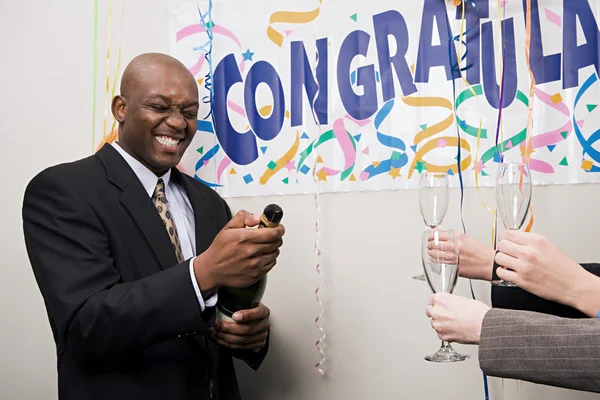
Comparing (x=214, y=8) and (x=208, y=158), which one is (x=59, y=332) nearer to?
(x=208, y=158)

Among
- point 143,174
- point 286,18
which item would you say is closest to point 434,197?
point 143,174

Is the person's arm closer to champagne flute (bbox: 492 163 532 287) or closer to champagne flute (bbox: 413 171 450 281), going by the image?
champagne flute (bbox: 413 171 450 281)

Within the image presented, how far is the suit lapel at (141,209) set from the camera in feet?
5.31

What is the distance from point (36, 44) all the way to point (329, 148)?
121cm

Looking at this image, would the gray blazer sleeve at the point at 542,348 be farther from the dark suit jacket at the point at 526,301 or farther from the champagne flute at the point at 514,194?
the dark suit jacket at the point at 526,301

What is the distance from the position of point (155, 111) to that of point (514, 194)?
1011mm

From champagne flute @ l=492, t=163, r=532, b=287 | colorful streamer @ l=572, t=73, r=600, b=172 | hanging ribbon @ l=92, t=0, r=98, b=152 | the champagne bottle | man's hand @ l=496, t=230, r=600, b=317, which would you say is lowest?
the champagne bottle

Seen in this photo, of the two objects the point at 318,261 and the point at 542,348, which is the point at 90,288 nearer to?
the point at 318,261

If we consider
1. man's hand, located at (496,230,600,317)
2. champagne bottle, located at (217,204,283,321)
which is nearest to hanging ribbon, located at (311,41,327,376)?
champagne bottle, located at (217,204,283,321)

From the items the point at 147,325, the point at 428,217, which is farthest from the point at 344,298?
the point at 147,325

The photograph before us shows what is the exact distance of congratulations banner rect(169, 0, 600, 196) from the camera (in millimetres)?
1819

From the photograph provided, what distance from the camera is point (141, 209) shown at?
1638 millimetres

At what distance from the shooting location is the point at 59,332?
4.98ft

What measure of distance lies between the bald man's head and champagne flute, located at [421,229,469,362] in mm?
886
